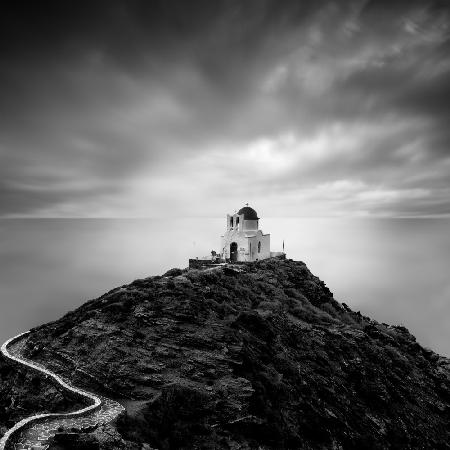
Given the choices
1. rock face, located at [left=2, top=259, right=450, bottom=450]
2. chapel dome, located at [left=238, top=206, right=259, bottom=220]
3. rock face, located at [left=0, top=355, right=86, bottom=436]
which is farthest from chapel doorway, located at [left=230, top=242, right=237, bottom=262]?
rock face, located at [left=0, top=355, right=86, bottom=436]

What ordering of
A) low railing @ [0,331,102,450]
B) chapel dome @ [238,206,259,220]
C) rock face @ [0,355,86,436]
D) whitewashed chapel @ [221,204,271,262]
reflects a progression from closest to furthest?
low railing @ [0,331,102,450]
rock face @ [0,355,86,436]
whitewashed chapel @ [221,204,271,262]
chapel dome @ [238,206,259,220]

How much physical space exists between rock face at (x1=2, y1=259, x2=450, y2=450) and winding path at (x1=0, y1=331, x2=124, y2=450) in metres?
1.09

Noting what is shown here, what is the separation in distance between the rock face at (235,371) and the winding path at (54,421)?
109 cm

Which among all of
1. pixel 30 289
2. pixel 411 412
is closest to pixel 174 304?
pixel 411 412

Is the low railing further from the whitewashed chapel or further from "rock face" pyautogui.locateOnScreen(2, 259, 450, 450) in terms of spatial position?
the whitewashed chapel

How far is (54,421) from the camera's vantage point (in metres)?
17.7

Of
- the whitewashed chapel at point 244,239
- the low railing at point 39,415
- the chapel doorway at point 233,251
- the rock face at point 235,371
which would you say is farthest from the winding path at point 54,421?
the whitewashed chapel at point 244,239

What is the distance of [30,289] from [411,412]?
166 m

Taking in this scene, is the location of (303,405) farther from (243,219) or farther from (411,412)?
(243,219)

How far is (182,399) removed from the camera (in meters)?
22.8

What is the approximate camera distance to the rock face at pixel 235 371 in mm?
22656

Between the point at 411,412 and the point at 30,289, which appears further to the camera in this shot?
the point at 30,289

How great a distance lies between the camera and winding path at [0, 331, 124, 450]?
15125 millimetres

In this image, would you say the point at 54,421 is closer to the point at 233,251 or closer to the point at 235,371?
the point at 235,371
